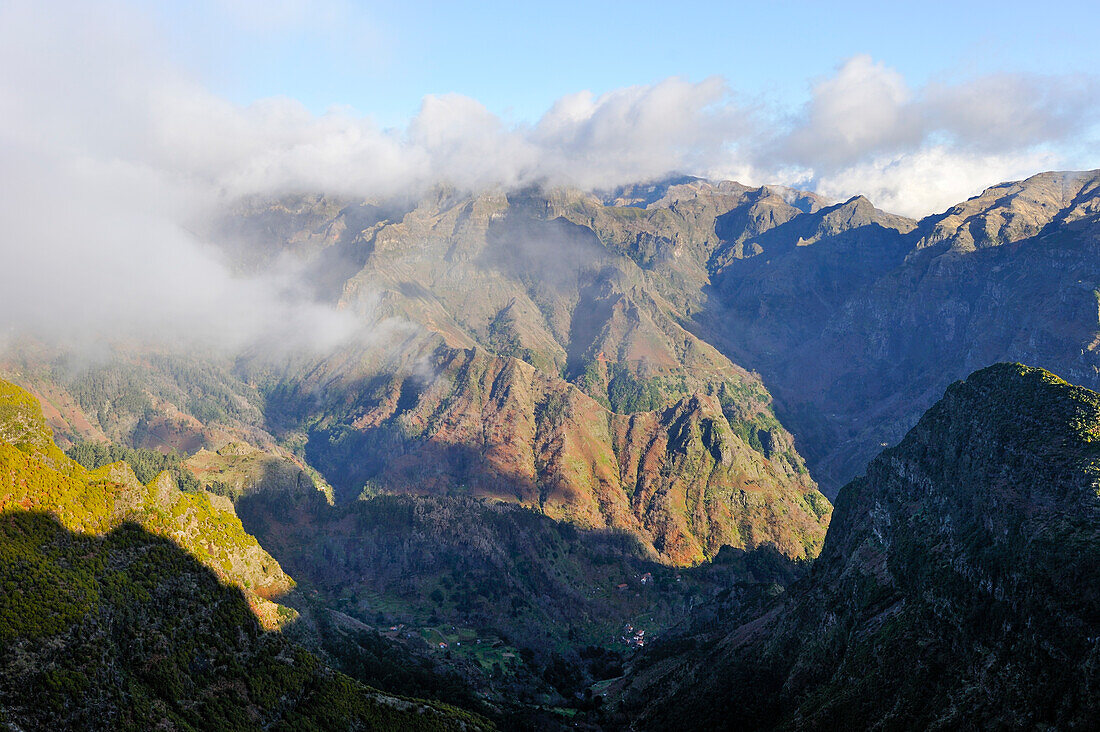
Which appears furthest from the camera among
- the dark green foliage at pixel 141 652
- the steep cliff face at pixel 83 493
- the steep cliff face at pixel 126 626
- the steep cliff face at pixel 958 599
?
the steep cliff face at pixel 958 599

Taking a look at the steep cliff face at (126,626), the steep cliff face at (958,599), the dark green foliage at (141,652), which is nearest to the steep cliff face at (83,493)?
the steep cliff face at (126,626)

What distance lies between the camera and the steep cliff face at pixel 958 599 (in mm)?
93250

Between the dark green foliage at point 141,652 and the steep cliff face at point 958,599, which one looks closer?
the dark green foliage at point 141,652

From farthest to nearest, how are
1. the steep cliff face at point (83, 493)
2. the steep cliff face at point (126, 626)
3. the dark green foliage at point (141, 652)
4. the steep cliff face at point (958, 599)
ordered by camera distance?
1. the steep cliff face at point (958, 599)
2. the steep cliff face at point (83, 493)
3. the steep cliff face at point (126, 626)
4. the dark green foliage at point (141, 652)

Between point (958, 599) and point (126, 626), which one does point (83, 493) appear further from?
point (958, 599)

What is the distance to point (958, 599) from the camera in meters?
117

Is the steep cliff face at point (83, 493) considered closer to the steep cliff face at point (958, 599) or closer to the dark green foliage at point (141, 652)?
the dark green foliage at point (141, 652)

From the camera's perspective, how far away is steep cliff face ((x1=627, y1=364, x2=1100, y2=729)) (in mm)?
93250

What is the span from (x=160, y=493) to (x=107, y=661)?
6064cm

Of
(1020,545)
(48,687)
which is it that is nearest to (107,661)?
(48,687)

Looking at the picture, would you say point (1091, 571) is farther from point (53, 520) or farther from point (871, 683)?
point (53, 520)

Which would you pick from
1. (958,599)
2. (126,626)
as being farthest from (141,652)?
(958,599)

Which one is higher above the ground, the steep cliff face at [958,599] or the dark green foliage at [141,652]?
the steep cliff face at [958,599]

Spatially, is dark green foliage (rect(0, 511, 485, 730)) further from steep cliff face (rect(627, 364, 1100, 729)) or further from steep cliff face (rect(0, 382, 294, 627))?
steep cliff face (rect(627, 364, 1100, 729))
